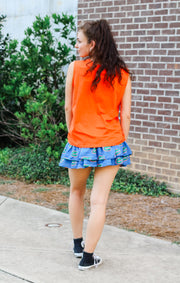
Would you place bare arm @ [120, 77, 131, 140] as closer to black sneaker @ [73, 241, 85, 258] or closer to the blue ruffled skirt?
the blue ruffled skirt

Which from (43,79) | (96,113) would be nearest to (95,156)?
(96,113)

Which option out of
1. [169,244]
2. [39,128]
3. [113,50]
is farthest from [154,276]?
[39,128]

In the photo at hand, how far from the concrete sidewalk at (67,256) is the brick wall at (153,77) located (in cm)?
182

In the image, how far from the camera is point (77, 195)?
3424mm

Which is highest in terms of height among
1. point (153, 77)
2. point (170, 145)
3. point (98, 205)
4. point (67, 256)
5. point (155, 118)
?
point (153, 77)

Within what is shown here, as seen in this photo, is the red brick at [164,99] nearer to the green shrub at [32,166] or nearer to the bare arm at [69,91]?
the green shrub at [32,166]

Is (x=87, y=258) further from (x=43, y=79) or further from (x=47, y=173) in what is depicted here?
(x=43, y=79)

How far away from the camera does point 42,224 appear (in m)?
4.36

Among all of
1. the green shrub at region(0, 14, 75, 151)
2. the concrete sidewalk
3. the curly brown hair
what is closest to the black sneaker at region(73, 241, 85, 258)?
the concrete sidewalk

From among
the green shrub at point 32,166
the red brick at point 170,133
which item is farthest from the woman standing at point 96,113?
the green shrub at point 32,166

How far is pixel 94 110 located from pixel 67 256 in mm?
1288

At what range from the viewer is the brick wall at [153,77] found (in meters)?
5.59

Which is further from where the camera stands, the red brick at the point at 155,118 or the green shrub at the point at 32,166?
the green shrub at the point at 32,166

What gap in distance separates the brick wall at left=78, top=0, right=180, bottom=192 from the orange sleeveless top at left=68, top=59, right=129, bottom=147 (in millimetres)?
2561
